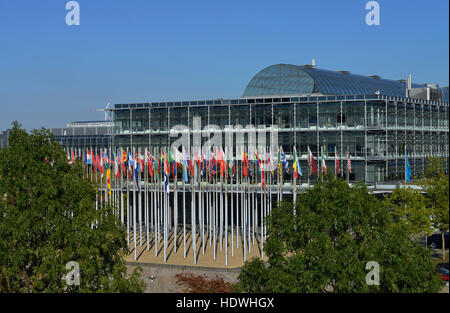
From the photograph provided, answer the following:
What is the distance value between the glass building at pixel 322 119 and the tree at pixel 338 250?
4397cm

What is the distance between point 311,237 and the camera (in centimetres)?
3734

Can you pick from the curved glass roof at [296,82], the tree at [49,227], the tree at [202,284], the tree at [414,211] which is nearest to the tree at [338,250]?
the tree at [49,227]

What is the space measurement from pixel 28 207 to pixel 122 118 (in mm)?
67288

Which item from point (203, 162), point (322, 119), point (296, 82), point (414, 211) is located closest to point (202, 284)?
point (203, 162)

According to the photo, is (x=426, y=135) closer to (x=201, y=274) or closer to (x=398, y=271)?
(x=201, y=274)

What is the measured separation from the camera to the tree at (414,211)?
61.8 m

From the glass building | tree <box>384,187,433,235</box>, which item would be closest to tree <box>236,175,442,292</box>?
tree <box>384,187,433,235</box>

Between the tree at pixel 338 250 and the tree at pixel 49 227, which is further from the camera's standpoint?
the tree at pixel 49 227

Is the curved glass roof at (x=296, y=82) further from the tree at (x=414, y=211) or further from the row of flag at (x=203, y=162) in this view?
the tree at (x=414, y=211)

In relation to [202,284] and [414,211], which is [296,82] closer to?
[414,211]

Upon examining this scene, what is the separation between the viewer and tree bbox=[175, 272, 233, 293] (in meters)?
55.0

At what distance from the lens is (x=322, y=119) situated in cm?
9225

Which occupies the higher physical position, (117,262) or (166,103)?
(166,103)
